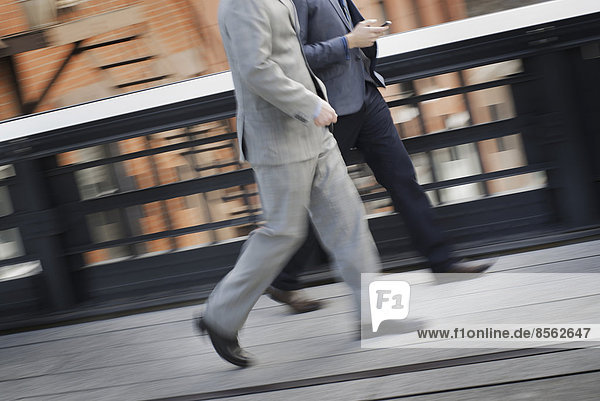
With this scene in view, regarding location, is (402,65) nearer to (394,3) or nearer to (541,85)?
(394,3)

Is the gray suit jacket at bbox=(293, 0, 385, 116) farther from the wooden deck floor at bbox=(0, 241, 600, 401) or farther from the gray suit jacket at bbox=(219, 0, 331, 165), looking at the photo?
the wooden deck floor at bbox=(0, 241, 600, 401)

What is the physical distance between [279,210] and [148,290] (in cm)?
176

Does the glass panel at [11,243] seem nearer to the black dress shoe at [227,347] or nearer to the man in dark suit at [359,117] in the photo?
the man in dark suit at [359,117]

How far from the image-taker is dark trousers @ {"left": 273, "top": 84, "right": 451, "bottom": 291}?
10.9 ft

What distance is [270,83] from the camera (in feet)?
8.29

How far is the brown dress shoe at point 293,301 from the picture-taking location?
3.52 m

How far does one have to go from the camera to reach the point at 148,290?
423 centimetres

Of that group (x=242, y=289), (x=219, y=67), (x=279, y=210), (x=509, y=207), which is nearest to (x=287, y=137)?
(x=279, y=210)

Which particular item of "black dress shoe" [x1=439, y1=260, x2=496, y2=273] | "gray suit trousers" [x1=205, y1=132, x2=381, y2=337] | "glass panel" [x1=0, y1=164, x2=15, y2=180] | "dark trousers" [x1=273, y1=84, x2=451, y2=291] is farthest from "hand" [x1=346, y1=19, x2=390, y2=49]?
"glass panel" [x1=0, y1=164, x2=15, y2=180]

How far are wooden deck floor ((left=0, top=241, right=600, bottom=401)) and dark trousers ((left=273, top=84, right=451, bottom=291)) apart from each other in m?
0.39

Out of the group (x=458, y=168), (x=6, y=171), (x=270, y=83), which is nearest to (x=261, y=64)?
(x=270, y=83)

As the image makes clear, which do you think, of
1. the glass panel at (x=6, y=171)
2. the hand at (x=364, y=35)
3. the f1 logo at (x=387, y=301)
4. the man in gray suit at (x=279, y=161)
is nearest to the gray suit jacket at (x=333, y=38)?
the hand at (x=364, y=35)

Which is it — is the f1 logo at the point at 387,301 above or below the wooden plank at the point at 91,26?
below

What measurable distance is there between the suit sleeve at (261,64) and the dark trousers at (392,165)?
735 millimetres
